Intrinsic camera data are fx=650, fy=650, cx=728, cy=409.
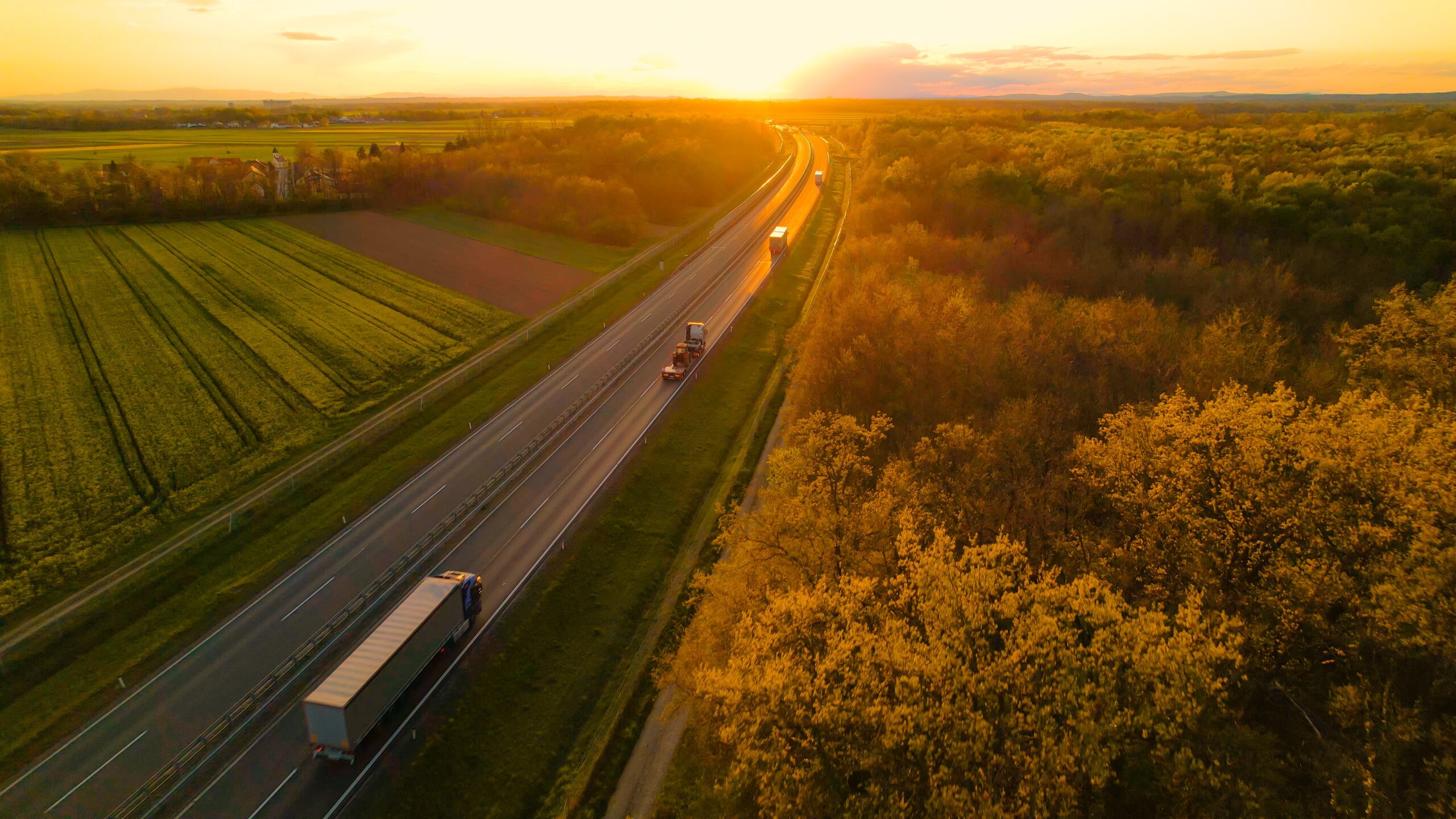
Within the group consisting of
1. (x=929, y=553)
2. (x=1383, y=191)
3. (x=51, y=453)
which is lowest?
(x=51, y=453)

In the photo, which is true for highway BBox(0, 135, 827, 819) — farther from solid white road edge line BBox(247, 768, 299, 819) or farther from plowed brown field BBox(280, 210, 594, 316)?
plowed brown field BBox(280, 210, 594, 316)

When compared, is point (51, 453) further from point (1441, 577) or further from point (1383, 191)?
point (1383, 191)

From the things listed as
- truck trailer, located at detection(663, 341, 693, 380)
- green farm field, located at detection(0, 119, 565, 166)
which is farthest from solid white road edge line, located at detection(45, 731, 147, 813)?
green farm field, located at detection(0, 119, 565, 166)

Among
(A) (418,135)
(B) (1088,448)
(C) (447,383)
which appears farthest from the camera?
(A) (418,135)

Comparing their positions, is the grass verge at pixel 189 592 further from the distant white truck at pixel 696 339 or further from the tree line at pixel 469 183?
the tree line at pixel 469 183

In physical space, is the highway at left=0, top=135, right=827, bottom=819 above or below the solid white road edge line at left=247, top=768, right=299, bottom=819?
above

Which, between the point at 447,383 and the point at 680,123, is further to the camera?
the point at 680,123

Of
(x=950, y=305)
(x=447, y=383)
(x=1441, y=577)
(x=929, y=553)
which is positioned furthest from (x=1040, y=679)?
(x=447, y=383)
